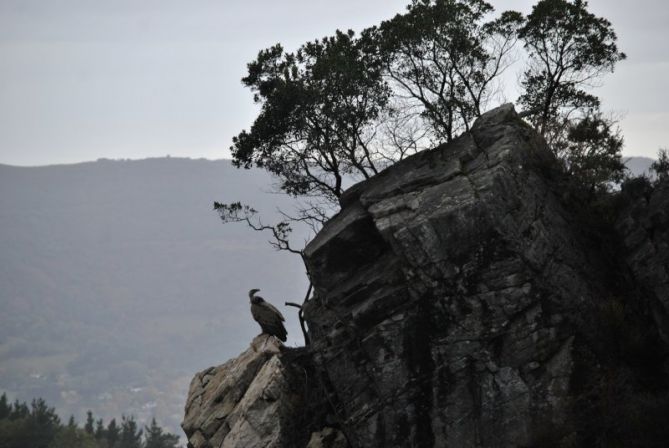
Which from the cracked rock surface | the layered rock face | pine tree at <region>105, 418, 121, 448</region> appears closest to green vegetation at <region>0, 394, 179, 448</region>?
pine tree at <region>105, 418, 121, 448</region>

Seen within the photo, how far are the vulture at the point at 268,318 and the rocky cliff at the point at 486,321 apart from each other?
4.13 meters

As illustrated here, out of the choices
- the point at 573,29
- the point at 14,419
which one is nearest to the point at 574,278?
the point at 573,29

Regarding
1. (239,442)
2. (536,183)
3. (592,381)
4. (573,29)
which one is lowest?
(592,381)

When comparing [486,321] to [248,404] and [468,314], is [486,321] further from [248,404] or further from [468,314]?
[248,404]

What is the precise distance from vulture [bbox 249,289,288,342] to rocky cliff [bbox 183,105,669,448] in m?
4.13

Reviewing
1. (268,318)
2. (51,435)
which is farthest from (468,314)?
(51,435)

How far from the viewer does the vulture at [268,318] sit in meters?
29.3

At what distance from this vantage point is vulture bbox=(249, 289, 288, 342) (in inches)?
1155

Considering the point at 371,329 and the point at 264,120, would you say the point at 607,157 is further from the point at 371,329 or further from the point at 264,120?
the point at 264,120

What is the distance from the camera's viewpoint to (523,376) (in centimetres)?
2088

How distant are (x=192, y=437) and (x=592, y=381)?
15.9 meters

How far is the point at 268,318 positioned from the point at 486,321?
35.7 ft

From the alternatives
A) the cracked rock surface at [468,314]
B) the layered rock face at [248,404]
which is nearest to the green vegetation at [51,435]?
the layered rock face at [248,404]

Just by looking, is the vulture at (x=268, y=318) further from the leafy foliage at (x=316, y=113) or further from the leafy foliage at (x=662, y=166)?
the leafy foliage at (x=662, y=166)
